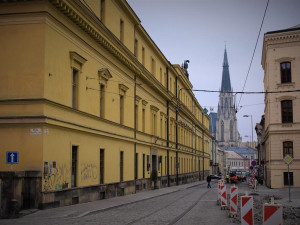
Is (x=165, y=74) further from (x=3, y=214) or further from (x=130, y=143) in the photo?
(x=3, y=214)

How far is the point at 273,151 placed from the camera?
133ft

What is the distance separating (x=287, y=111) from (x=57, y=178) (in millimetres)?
27476

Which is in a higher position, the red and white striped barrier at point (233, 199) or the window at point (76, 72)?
the window at point (76, 72)

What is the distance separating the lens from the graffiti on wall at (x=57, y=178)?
1786 cm

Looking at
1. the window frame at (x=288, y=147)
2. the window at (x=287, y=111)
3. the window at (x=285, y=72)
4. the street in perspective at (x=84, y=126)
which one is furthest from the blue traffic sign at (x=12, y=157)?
the window at (x=285, y=72)

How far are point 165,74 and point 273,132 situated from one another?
1326 cm

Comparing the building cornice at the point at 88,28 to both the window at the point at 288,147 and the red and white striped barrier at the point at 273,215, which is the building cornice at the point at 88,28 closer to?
the red and white striped barrier at the point at 273,215

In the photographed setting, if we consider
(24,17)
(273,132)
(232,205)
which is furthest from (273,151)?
(24,17)

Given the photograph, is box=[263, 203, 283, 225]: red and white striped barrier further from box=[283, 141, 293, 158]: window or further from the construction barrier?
box=[283, 141, 293, 158]: window

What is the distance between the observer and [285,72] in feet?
133

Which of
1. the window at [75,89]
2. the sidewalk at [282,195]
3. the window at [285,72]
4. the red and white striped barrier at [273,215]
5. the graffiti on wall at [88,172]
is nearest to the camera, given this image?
the red and white striped barrier at [273,215]

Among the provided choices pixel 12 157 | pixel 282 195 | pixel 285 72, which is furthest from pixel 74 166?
pixel 285 72

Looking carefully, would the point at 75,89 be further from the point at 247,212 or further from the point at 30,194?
the point at 247,212

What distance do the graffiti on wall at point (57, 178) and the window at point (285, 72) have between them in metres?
26.9
